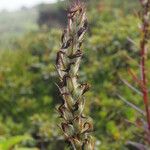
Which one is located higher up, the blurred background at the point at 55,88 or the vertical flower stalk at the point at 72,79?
the vertical flower stalk at the point at 72,79

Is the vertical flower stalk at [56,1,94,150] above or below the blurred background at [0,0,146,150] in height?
above

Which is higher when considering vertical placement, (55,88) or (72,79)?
(72,79)

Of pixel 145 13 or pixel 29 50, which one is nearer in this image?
pixel 145 13

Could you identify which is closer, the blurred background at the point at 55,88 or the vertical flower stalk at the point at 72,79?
the vertical flower stalk at the point at 72,79

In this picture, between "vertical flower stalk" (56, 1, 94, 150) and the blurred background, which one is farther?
the blurred background

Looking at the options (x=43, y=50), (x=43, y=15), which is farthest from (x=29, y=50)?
(x=43, y=15)

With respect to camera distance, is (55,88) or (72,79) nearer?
(72,79)

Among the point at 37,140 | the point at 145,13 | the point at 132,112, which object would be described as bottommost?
the point at 37,140

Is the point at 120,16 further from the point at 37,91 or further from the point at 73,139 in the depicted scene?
the point at 73,139
